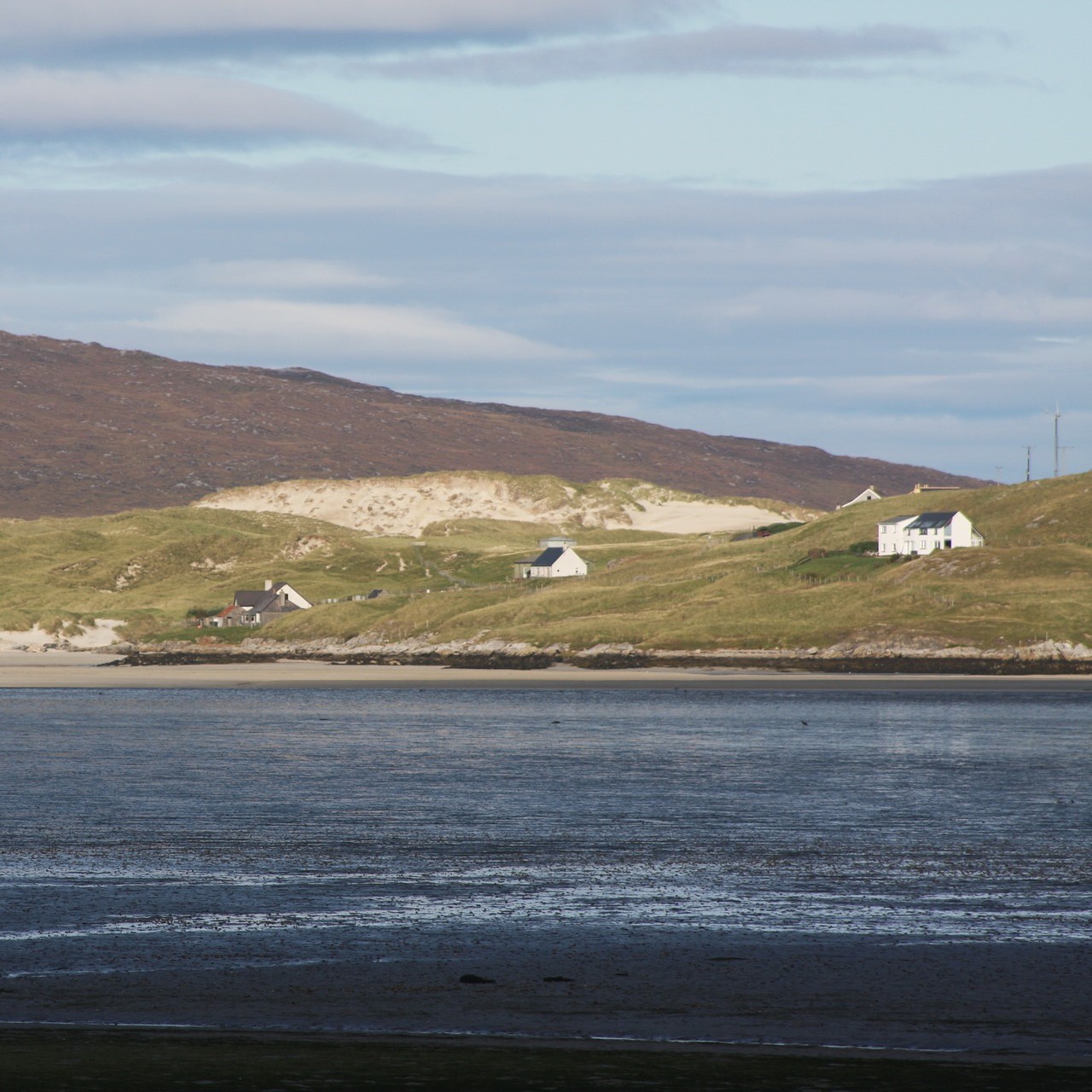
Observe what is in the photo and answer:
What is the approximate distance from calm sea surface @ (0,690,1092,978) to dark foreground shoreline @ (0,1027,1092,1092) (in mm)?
4936

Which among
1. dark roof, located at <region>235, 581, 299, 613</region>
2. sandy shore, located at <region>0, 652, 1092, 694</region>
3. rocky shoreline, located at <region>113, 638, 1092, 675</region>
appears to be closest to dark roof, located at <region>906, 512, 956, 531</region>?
rocky shoreline, located at <region>113, 638, 1092, 675</region>

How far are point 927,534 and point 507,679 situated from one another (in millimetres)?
73650

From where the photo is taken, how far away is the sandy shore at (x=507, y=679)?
105 m

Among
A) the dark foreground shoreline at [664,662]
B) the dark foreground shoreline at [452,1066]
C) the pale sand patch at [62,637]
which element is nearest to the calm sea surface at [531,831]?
the dark foreground shoreline at [452,1066]

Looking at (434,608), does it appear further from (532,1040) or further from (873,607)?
(532,1040)

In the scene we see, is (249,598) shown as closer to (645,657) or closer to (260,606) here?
(260,606)

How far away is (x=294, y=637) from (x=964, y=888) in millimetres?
133525

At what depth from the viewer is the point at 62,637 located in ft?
561

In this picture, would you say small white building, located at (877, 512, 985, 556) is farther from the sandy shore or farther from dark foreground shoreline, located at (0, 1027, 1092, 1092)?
dark foreground shoreline, located at (0, 1027, 1092, 1092)

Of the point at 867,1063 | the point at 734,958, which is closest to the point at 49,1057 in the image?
the point at 867,1063

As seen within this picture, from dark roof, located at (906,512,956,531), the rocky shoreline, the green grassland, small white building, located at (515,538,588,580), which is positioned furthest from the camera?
small white building, located at (515,538,588,580)

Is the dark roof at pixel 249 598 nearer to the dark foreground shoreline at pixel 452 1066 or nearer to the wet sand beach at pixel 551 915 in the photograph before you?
the wet sand beach at pixel 551 915

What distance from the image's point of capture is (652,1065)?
1561 cm

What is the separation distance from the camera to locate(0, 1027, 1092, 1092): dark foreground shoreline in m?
14.6
